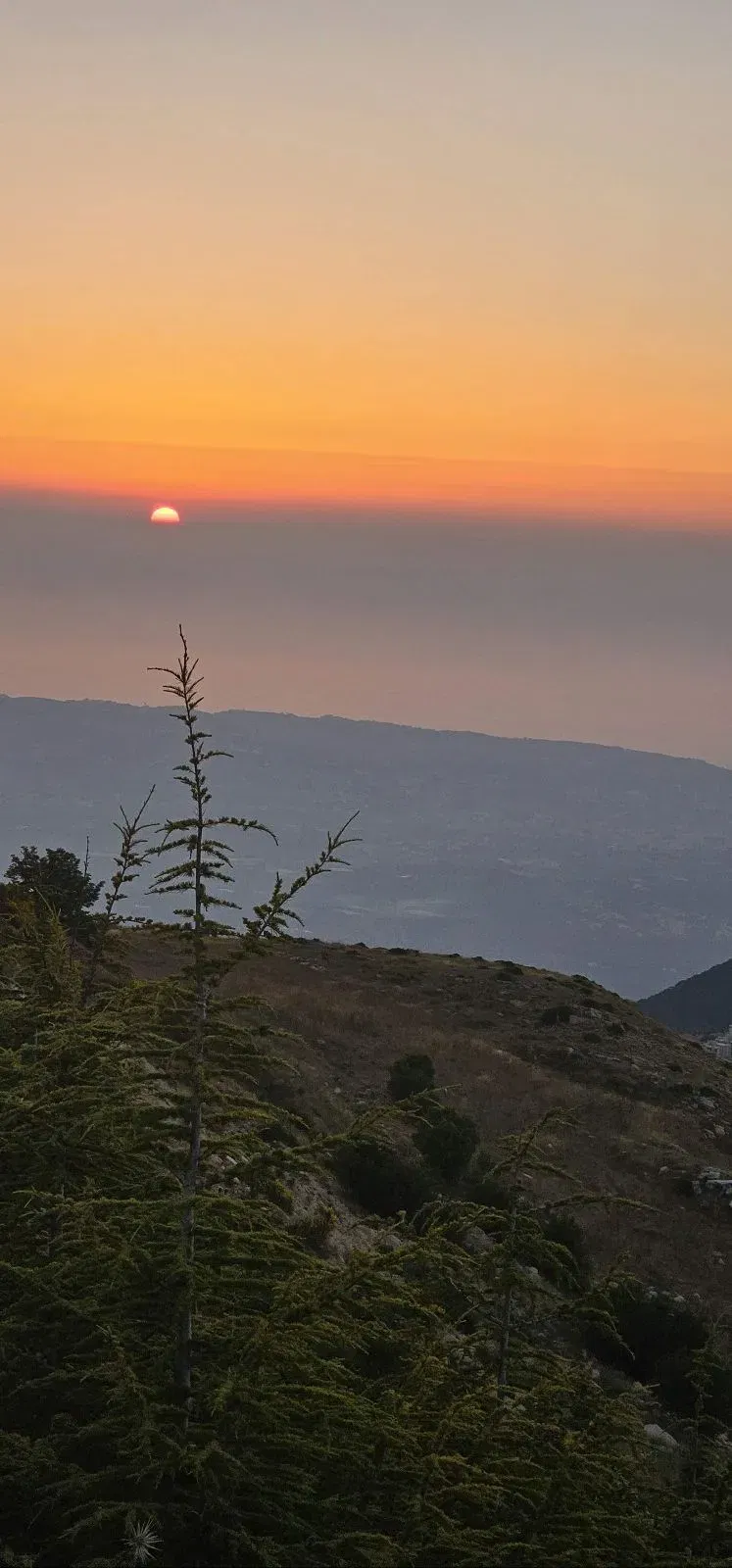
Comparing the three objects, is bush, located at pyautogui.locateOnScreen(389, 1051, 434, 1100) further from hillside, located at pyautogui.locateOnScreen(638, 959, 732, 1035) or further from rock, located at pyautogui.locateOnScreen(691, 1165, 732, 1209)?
hillside, located at pyautogui.locateOnScreen(638, 959, 732, 1035)

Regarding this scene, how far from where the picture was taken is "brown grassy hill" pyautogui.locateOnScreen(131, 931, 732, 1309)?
91.8 ft

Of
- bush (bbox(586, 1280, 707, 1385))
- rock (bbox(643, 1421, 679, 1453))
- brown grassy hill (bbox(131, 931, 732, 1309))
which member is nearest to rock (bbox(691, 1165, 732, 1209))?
brown grassy hill (bbox(131, 931, 732, 1309))

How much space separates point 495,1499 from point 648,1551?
1.14 metres

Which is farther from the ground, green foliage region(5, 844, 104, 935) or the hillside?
green foliage region(5, 844, 104, 935)

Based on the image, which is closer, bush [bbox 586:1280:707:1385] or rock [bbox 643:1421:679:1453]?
rock [bbox 643:1421:679:1453]

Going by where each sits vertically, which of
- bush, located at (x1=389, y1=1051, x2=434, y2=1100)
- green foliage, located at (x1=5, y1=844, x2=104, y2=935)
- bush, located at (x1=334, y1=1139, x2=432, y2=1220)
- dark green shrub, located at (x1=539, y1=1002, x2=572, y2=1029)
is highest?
green foliage, located at (x1=5, y1=844, x2=104, y2=935)

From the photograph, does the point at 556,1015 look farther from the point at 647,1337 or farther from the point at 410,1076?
the point at 647,1337

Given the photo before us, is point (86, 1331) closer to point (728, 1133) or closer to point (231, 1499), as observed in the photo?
point (231, 1499)

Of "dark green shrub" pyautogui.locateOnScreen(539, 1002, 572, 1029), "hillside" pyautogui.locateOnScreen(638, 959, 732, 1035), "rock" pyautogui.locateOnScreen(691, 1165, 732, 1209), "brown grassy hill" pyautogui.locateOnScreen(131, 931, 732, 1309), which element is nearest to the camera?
"brown grassy hill" pyautogui.locateOnScreen(131, 931, 732, 1309)

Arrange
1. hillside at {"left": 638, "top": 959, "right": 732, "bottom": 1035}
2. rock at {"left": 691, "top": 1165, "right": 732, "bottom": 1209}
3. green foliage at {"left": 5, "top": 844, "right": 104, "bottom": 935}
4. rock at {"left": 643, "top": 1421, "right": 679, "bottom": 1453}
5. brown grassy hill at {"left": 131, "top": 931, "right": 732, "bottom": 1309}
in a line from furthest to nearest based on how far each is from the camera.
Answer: hillside at {"left": 638, "top": 959, "right": 732, "bottom": 1035}, green foliage at {"left": 5, "top": 844, "right": 104, "bottom": 935}, rock at {"left": 691, "top": 1165, "right": 732, "bottom": 1209}, brown grassy hill at {"left": 131, "top": 931, "right": 732, "bottom": 1309}, rock at {"left": 643, "top": 1421, "right": 679, "bottom": 1453}

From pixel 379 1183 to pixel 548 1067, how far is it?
749 inches

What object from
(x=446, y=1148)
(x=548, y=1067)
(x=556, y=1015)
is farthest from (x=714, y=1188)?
(x=556, y=1015)

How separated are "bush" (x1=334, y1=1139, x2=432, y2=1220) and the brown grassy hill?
98.8 inches

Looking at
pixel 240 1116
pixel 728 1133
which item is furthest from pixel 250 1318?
pixel 728 1133
